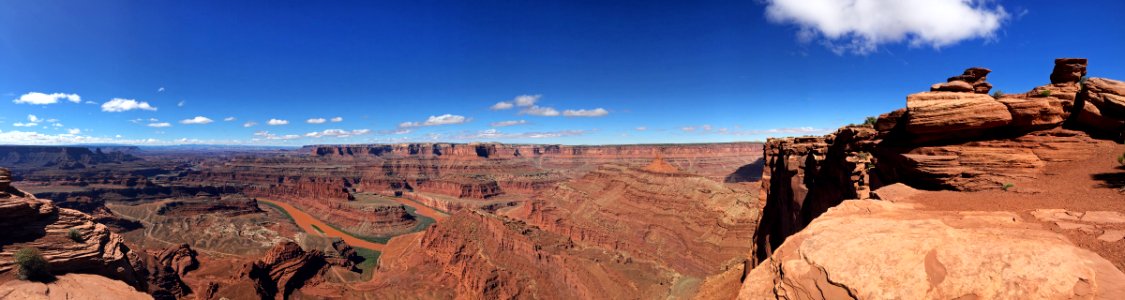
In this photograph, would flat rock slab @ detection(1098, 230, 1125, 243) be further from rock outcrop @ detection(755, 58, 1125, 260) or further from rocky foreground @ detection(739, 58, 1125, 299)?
rock outcrop @ detection(755, 58, 1125, 260)

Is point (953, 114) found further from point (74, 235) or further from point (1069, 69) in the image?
point (74, 235)

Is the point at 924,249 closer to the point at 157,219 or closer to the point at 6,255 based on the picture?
the point at 6,255

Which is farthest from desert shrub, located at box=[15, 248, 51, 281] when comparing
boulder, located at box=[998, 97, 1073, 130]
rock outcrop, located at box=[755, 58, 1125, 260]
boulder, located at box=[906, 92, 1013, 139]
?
boulder, located at box=[998, 97, 1073, 130]

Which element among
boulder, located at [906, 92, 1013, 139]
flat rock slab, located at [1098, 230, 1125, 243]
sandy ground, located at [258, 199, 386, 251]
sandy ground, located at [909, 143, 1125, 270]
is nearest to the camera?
flat rock slab, located at [1098, 230, 1125, 243]

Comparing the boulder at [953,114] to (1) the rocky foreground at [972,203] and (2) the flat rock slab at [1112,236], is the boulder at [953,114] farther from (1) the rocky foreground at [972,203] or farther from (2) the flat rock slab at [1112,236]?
(2) the flat rock slab at [1112,236]

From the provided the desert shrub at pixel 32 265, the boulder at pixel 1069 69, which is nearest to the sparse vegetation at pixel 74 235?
the desert shrub at pixel 32 265

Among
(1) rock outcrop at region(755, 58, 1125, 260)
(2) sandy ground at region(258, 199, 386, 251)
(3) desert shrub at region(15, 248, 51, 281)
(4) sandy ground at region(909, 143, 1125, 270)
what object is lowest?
(2) sandy ground at region(258, 199, 386, 251)

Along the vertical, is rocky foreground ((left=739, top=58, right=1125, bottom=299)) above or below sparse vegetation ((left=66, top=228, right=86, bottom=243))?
above
